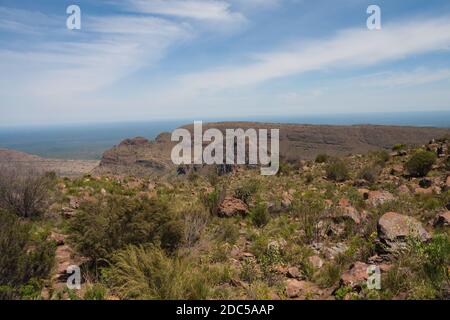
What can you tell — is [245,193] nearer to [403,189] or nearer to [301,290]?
[403,189]

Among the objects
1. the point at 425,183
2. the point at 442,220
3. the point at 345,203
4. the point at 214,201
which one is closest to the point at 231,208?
the point at 214,201

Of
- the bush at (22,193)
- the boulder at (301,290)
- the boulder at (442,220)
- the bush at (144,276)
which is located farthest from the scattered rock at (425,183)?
the bush at (22,193)

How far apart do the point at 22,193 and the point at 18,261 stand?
4.63 meters

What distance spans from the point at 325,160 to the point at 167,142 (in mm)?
70865

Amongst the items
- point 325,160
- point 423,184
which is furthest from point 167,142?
point 423,184

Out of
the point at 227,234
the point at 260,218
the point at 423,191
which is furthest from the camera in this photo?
the point at 423,191

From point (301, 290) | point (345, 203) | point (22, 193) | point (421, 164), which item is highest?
point (421, 164)

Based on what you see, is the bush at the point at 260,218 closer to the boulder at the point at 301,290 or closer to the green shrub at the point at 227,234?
the green shrub at the point at 227,234

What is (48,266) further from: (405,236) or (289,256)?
(405,236)

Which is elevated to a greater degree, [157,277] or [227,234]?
[157,277]

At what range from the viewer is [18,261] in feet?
15.6

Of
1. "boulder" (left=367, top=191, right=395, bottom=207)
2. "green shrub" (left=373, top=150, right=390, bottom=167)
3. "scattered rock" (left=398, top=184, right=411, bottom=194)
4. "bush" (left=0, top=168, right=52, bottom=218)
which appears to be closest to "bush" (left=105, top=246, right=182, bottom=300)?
"bush" (left=0, top=168, right=52, bottom=218)

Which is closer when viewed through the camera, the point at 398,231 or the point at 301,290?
the point at 301,290
